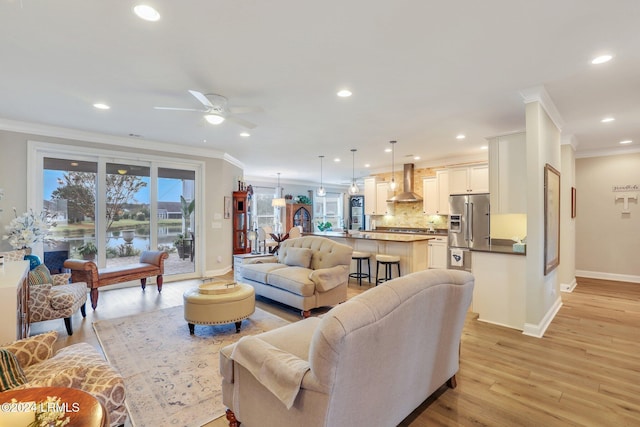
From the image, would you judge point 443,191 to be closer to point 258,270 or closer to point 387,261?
point 387,261

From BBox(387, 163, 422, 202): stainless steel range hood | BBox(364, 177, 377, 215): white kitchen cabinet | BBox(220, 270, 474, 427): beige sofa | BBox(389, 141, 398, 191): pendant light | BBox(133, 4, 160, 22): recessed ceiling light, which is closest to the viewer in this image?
BBox(220, 270, 474, 427): beige sofa

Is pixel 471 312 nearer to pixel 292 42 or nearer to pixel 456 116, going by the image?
pixel 456 116

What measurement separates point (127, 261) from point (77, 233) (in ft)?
3.08

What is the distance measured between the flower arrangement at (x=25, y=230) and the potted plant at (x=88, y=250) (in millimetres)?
674

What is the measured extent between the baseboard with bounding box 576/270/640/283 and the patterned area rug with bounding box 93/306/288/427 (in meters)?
6.84

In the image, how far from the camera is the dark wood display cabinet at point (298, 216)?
10891 mm

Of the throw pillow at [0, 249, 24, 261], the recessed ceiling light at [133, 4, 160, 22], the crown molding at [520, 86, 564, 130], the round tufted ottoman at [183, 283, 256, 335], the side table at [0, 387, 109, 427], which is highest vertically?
the recessed ceiling light at [133, 4, 160, 22]

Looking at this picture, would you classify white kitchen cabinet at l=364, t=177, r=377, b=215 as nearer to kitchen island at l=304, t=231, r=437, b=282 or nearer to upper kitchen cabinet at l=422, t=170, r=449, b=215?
upper kitchen cabinet at l=422, t=170, r=449, b=215

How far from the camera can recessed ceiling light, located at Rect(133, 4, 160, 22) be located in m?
2.00

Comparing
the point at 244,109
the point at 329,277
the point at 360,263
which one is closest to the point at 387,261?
the point at 360,263

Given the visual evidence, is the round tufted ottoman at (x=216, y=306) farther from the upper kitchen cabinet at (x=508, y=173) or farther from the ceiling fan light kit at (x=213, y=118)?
the upper kitchen cabinet at (x=508, y=173)

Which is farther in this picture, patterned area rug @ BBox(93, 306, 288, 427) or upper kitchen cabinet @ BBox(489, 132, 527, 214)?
upper kitchen cabinet @ BBox(489, 132, 527, 214)

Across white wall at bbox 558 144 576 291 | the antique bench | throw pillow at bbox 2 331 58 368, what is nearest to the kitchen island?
white wall at bbox 558 144 576 291

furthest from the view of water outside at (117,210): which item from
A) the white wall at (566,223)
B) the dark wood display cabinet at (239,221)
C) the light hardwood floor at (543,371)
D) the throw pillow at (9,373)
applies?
the white wall at (566,223)
